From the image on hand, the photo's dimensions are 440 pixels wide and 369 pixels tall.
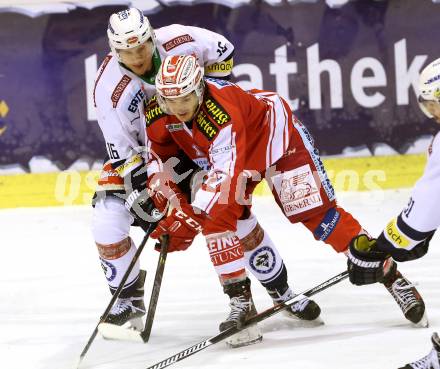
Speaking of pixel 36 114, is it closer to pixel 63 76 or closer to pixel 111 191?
pixel 63 76

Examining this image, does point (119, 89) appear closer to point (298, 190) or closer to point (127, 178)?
point (127, 178)

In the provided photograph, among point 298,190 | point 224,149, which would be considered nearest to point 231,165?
point 224,149

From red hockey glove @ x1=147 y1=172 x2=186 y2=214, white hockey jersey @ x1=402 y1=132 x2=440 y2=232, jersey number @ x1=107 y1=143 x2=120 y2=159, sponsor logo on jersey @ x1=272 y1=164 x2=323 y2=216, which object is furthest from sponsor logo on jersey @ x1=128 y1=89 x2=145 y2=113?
white hockey jersey @ x1=402 y1=132 x2=440 y2=232

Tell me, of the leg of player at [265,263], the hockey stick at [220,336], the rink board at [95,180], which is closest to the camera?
the hockey stick at [220,336]

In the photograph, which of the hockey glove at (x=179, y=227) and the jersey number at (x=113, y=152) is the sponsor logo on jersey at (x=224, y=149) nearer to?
the hockey glove at (x=179, y=227)

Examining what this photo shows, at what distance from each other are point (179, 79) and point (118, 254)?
78 centimetres

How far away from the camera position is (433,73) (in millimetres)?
2811

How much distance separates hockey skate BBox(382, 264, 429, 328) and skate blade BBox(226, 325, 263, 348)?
0.50 meters

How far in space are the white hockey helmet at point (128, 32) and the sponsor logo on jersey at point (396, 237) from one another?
4.42 feet

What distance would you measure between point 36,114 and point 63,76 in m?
0.30

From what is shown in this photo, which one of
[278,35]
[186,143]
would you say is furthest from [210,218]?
A: [278,35]

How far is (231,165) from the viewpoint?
338 cm

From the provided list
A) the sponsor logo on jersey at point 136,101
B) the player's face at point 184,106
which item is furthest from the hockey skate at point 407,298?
the sponsor logo on jersey at point 136,101

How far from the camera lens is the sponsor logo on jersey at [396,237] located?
281cm
